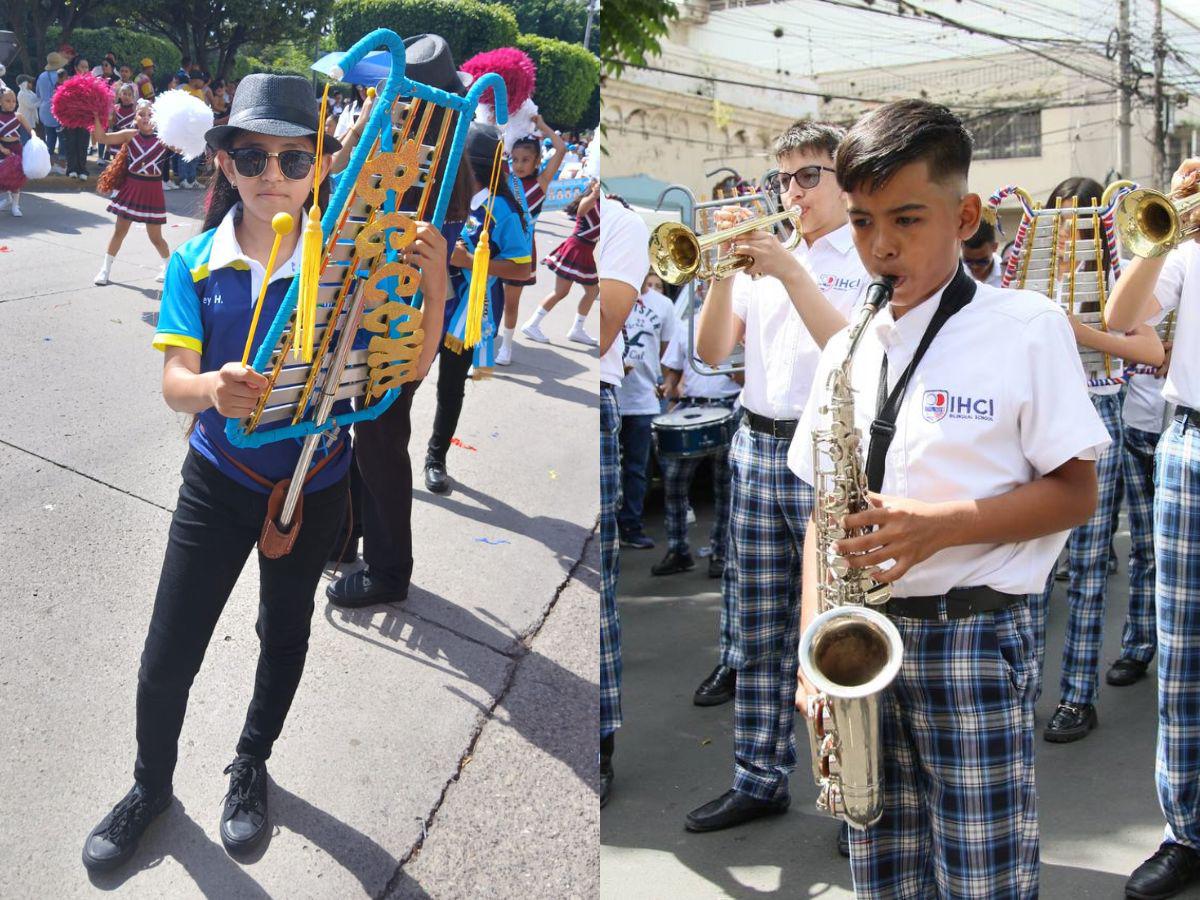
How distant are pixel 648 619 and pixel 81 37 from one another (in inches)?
158

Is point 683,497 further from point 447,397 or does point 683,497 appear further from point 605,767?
point 447,397

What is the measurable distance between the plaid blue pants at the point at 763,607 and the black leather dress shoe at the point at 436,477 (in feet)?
3.14

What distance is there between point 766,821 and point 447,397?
5.38 ft

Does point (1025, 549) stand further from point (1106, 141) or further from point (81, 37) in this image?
point (1106, 141)

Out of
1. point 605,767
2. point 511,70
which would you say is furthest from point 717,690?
point 511,70

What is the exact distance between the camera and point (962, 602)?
2002 millimetres

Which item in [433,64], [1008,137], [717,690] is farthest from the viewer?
[1008,137]

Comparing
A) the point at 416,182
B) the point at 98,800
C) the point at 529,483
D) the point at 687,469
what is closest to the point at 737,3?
the point at 687,469

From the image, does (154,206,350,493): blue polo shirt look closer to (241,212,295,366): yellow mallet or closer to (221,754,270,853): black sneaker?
Result: (241,212,295,366): yellow mallet

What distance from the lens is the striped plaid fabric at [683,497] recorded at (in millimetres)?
6277

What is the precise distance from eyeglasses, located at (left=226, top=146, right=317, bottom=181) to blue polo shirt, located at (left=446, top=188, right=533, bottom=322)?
1.88ft

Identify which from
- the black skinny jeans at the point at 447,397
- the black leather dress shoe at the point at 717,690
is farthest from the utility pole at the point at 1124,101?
the black skinny jeans at the point at 447,397

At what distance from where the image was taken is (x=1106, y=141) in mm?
13578

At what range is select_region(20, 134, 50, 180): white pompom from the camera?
210cm
